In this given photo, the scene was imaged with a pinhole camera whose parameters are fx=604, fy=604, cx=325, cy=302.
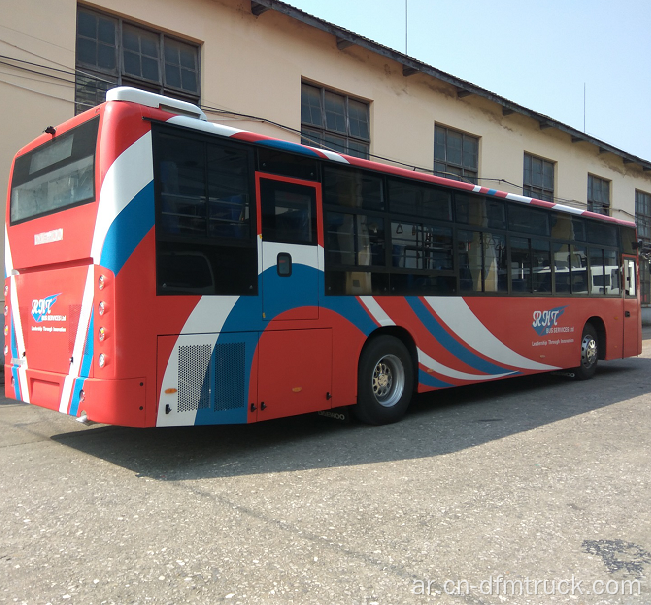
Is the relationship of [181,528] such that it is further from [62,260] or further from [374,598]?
[62,260]

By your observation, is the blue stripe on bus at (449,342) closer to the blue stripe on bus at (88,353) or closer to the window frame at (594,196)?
the blue stripe on bus at (88,353)

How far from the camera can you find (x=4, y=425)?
716 centimetres

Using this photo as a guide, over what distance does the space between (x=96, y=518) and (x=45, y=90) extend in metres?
9.06

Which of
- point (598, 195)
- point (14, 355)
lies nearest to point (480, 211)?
point (14, 355)

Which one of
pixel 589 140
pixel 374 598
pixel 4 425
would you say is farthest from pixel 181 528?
pixel 589 140

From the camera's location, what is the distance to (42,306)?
5895 mm

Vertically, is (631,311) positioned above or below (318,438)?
above

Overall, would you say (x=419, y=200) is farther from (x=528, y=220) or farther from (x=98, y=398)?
(x=98, y=398)

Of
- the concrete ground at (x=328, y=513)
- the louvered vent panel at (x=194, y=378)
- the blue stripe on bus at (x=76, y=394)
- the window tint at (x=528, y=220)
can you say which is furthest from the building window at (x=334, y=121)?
the blue stripe on bus at (x=76, y=394)

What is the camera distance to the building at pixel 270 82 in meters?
10.6

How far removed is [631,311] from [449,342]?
21.3 ft

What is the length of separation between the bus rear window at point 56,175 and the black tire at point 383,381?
3.47 meters

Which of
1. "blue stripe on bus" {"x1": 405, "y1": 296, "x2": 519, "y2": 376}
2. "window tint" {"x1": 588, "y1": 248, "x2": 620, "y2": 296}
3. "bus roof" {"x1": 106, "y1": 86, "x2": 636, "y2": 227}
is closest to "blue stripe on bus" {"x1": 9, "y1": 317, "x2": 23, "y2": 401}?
"bus roof" {"x1": 106, "y1": 86, "x2": 636, "y2": 227}

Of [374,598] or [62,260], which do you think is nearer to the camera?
[374,598]
